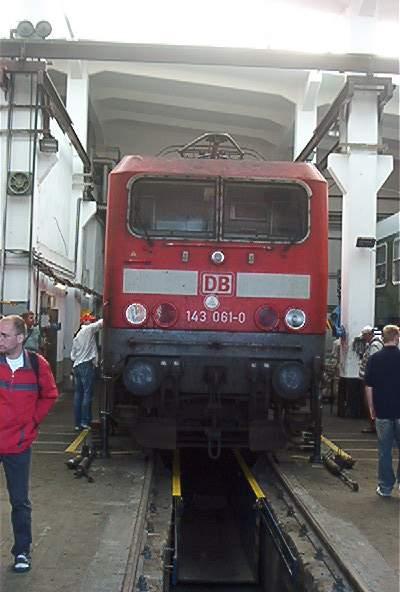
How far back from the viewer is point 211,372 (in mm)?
7734

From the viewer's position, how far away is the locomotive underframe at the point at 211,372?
25.4ft

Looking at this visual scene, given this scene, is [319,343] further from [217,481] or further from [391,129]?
[391,129]

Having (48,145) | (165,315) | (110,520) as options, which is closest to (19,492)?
(110,520)

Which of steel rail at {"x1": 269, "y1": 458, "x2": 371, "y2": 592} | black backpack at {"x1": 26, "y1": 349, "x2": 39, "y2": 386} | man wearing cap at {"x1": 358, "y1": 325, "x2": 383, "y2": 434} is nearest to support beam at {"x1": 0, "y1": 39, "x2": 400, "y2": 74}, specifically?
man wearing cap at {"x1": 358, "y1": 325, "x2": 383, "y2": 434}

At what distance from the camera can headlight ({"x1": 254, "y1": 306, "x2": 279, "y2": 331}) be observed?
7.89 m

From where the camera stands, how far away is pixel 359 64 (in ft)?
39.1

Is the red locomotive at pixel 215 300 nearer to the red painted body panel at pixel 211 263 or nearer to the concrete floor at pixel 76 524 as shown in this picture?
the red painted body panel at pixel 211 263

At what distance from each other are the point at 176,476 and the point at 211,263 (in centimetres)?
236

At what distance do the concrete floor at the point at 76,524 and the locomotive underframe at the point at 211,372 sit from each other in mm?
711

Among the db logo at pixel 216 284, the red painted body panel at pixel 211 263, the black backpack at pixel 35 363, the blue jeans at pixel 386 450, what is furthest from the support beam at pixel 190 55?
the black backpack at pixel 35 363

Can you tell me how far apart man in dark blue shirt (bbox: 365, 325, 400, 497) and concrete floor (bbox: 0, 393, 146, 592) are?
7.81 ft

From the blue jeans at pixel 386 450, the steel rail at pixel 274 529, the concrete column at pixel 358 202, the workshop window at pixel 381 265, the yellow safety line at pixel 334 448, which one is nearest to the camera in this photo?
the steel rail at pixel 274 529

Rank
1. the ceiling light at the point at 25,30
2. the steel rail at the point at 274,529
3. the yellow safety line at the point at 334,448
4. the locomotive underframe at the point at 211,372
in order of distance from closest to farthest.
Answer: the steel rail at the point at 274,529 → the locomotive underframe at the point at 211,372 → the yellow safety line at the point at 334,448 → the ceiling light at the point at 25,30

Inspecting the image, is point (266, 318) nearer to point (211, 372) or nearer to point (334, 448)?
point (211, 372)
